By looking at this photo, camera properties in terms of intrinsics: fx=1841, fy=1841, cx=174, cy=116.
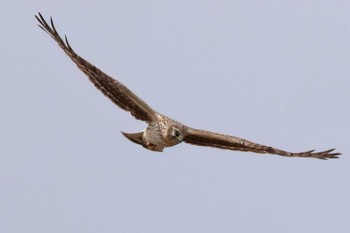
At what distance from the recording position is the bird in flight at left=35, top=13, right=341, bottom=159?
143 ft

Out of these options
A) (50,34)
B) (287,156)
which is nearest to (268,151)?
(287,156)

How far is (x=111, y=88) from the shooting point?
43.7 metres

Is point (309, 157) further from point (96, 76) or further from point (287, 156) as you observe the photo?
point (96, 76)

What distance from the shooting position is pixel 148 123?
44.1m

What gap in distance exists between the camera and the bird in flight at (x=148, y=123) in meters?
43.4

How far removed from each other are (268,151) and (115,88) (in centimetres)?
407

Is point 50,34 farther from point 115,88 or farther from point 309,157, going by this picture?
point 309,157

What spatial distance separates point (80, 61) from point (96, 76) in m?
0.53

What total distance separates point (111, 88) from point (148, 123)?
49.7 inches

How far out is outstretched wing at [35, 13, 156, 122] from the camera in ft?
142

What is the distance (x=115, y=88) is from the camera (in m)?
43.7

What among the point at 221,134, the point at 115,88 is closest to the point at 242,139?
the point at 221,134

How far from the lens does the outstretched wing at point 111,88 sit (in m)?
43.3

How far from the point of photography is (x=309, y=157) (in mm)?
44094
